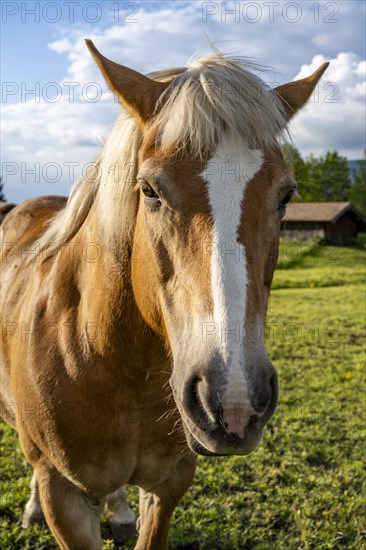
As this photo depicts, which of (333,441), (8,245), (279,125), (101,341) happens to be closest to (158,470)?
(101,341)

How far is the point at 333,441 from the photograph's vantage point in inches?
200

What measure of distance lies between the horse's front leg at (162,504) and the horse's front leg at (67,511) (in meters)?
0.44

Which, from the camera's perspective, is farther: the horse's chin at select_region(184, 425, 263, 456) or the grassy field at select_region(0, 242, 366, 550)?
the grassy field at select_region(0, 242, 366, 550)

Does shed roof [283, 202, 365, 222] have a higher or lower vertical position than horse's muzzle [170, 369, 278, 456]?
higher

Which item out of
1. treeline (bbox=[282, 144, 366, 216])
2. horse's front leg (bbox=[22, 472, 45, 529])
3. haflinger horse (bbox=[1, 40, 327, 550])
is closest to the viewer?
haflinger horse (bbox=[1, 40, 327, 550])

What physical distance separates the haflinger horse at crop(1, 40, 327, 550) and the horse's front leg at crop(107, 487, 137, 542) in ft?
1.87

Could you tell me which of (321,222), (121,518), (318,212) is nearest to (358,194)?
(318,212)

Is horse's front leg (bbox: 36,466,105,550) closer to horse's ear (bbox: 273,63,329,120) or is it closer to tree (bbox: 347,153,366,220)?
horse's ear (bbox: 273,63,329,120)

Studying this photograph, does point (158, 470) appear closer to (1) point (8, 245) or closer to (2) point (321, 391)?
(1) point (8, 245)

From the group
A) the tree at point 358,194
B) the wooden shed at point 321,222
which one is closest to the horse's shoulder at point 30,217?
the wooden shed at point 321,222

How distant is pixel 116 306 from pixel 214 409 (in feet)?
2.90

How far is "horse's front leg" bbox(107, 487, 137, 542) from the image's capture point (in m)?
3.69

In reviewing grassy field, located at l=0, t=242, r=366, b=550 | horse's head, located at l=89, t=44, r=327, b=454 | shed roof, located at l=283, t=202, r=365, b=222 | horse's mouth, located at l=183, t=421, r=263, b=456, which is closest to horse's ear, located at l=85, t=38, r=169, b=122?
horse's head, located at l=89, t=44, r=327, b=454

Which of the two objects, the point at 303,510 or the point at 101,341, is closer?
the point at 101,341
